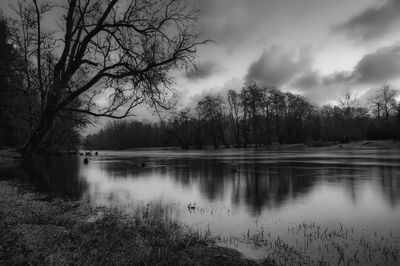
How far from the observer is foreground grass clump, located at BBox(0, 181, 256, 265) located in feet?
17.4

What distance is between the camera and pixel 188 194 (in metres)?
16.0

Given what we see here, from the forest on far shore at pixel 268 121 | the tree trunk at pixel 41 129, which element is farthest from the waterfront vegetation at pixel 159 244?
the forest on far shore at pixel 268 121

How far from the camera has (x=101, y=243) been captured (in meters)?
6.57

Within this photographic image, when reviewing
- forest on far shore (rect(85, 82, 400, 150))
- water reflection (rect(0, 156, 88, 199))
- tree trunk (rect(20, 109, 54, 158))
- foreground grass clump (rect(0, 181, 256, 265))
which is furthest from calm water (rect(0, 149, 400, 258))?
forest on far shore (rect(85, 82, 400, 150))

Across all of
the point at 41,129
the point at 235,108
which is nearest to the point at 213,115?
the point at 235,108

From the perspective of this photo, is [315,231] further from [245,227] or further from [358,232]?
[245,227]

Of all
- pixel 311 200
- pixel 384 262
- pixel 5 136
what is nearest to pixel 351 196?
pixel 311 200

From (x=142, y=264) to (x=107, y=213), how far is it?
19.1 ft

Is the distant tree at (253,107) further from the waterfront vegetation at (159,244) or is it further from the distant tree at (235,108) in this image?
the waterfront vegetation at (159,244)

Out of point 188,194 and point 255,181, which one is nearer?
point 188,194

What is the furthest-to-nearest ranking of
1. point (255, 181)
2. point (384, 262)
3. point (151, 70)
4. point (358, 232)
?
point (255, 181), point (151, 70), point (358, 232), point (384, 262)

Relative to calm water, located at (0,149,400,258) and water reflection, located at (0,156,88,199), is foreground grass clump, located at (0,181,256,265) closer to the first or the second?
calm water, located at (0,149,400,258)

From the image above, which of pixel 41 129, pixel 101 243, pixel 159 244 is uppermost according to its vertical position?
pixel 41 129

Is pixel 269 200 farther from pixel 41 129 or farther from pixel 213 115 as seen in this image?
pixel 213 115
